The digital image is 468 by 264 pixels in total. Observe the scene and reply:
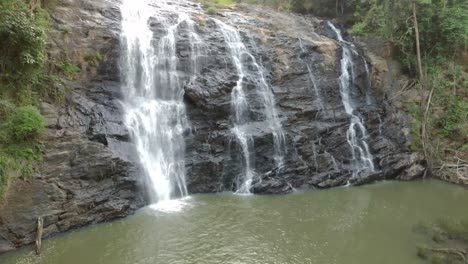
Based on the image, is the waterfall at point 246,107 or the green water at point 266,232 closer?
the green water at point 266,232

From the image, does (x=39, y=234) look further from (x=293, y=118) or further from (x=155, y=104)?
(x=293, y=118)

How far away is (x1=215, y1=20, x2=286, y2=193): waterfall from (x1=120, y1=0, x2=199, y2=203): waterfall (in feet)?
Answer: 7.24

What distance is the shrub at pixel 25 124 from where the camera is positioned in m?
11.5

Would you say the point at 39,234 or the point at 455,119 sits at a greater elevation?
the point at 455,119

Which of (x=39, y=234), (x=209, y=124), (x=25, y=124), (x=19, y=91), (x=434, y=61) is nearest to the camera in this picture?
(x=39, y=234)

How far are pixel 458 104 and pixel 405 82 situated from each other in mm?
2820

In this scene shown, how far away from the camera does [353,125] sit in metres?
18.8

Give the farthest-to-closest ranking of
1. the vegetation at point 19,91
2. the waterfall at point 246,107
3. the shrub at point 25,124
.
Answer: the waterfall at point 246,107, the shrub at point 25,124, the vegetation at point 19,91

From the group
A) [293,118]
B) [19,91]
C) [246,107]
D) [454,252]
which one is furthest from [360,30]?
[19,91]

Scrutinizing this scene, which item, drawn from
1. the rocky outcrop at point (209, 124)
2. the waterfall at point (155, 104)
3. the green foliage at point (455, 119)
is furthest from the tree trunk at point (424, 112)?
the waterfall at point (155, 104)

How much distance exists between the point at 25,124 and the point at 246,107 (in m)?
9.02

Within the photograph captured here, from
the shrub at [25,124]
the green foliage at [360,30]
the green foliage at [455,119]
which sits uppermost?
the green foliage at [360,30]

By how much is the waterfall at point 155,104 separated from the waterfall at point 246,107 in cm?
221

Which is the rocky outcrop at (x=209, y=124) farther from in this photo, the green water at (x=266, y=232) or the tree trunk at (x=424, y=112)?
the green water at (x=266, y=232)
